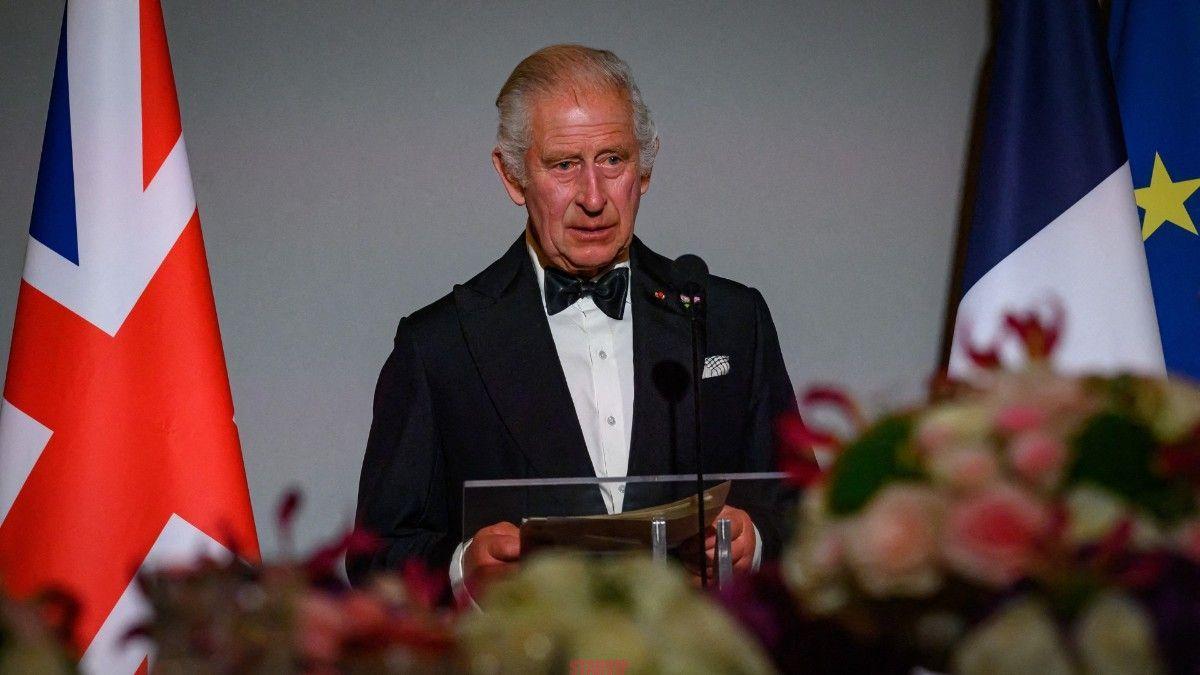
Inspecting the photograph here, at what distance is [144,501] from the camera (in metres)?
2.26

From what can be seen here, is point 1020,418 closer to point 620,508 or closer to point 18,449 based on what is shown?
point 620,508

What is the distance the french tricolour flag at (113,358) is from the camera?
2221 millimetres

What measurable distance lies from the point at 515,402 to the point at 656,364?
25 centimetres

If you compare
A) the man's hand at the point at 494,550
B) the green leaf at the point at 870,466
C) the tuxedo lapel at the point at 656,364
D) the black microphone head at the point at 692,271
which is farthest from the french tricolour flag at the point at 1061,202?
the green leaf at the point at 870,466

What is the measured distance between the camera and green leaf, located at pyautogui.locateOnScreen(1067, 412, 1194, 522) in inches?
Answer: 21.9

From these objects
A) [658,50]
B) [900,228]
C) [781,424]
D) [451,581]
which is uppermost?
[658,50]

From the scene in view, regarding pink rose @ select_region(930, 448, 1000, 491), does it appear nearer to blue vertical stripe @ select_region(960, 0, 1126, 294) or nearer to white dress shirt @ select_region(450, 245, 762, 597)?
white dress shirt @ select_region(450, 245, 762, 597)

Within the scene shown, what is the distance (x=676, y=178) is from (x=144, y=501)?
142 cm

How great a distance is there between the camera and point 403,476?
6.97 ft

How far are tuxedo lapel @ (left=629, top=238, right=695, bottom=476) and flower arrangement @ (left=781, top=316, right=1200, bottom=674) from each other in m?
1.43

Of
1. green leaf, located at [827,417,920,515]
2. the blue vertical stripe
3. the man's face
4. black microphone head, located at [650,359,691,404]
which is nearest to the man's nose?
the man's face

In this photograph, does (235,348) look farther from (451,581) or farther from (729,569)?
(729,569)

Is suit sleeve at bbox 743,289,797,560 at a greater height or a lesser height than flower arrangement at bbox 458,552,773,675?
greater

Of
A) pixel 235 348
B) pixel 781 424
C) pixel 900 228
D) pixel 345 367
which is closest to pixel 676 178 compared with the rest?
pixel 900 228
